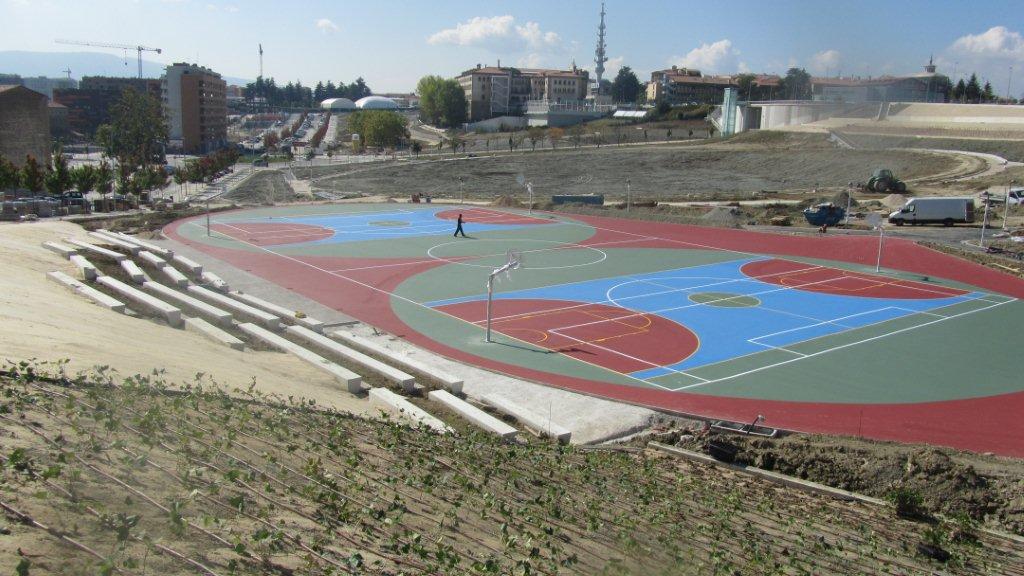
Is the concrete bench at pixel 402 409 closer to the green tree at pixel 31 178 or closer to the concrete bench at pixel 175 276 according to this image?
the concrete bench at pixel 175 276

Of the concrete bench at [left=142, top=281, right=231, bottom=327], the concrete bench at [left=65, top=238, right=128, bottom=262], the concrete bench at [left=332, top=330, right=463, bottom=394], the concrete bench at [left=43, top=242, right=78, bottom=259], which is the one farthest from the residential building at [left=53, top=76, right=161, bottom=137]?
the concrete bench at [left=332, top=330, right=463, bottom=394]

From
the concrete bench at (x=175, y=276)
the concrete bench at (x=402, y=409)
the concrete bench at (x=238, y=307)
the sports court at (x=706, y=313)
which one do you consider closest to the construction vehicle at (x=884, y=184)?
the sports court at (x=706, y=313)

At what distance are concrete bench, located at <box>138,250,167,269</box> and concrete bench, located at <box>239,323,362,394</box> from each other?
12.0m

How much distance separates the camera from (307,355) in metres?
22.9

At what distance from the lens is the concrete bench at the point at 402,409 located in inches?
682

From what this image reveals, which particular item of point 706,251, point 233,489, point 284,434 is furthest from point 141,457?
point 706,251

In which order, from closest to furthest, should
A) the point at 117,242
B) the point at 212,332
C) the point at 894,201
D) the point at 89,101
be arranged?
the point at 212,332
the point at 117,242
the point at 894,201
the point at 89,101

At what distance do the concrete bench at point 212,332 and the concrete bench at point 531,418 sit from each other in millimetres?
→ 7722

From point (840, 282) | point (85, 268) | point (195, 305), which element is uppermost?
point (85, 268)

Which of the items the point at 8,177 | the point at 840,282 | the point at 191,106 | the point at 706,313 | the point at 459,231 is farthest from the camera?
the point at 191,106

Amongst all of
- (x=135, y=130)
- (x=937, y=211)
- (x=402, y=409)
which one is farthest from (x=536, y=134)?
(x=402, y=409)

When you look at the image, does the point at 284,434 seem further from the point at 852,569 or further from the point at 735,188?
the point at 735,188

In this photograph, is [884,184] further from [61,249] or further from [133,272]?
[61,249]

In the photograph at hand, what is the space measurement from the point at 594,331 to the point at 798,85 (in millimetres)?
118822
